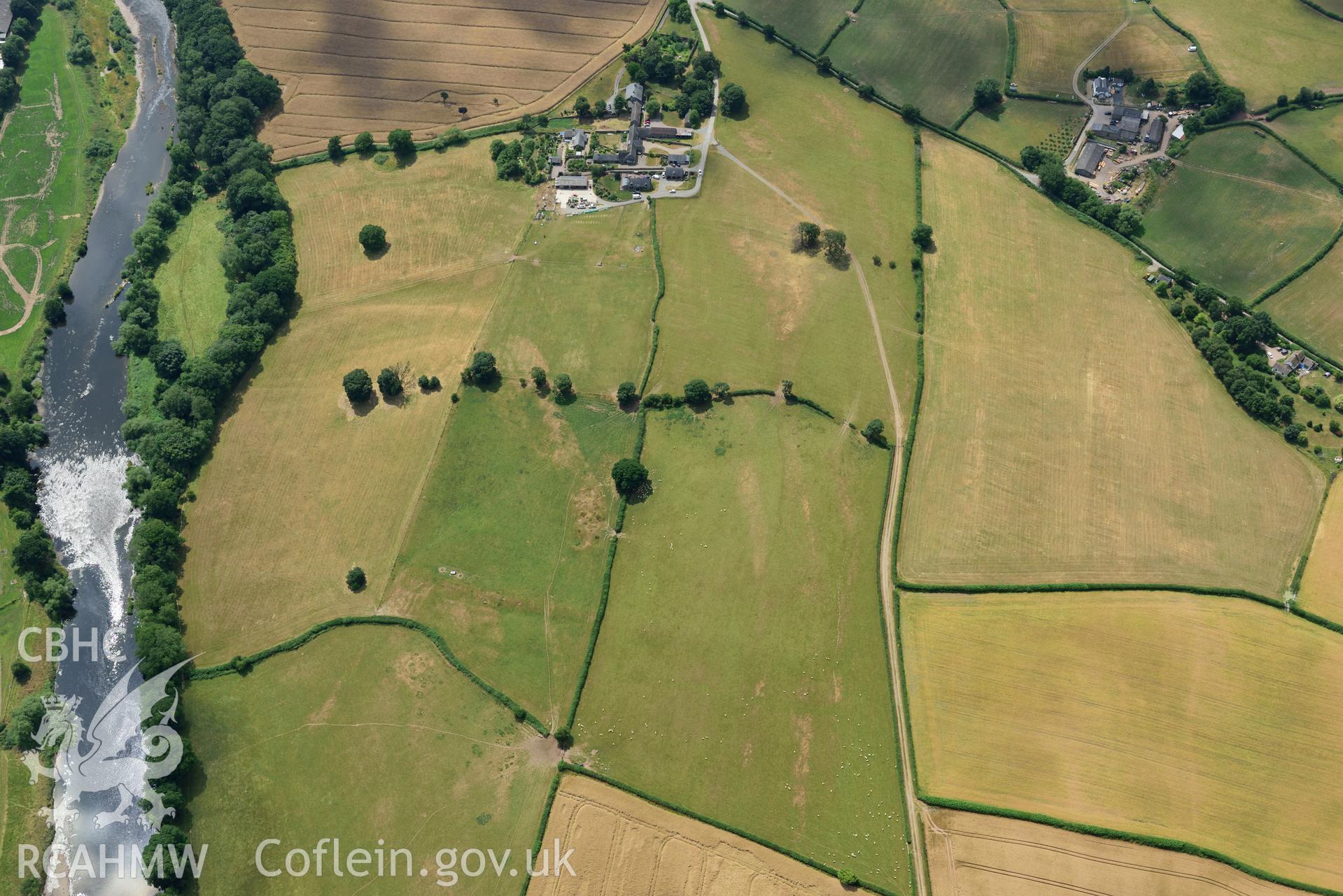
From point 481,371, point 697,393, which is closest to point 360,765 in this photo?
point 481,371

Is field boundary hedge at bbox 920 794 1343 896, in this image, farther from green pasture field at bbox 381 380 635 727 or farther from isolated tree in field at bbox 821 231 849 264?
isolated tree in field at bbox 821 231 849 264

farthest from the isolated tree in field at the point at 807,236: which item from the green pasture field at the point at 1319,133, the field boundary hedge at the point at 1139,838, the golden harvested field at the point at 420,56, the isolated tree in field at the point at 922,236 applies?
the green pasture field at the point at 1319,133

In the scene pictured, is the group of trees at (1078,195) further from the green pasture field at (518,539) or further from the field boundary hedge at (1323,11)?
the green pasture field at (518,539)

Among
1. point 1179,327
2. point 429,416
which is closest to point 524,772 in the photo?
point 429,416

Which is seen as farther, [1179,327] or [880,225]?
[880,225]

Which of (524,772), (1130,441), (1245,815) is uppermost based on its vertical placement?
(1130,441)

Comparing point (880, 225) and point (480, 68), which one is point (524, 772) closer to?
point (880, 225)
